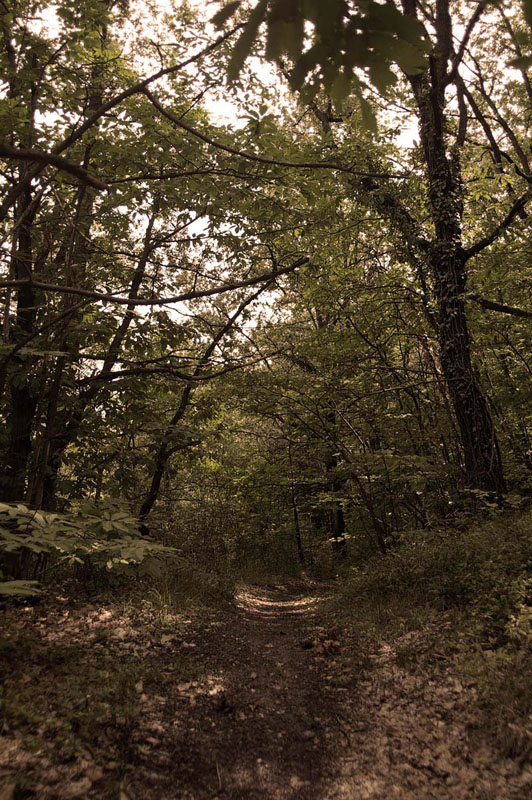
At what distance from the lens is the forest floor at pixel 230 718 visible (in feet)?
8.24

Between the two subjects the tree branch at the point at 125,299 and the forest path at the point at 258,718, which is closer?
the forest path at the point at 258,718

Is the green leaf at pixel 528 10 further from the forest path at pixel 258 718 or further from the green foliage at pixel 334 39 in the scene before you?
the forest path at pixel 258 718

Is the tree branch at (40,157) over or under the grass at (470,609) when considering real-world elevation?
over

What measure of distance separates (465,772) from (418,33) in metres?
3.65

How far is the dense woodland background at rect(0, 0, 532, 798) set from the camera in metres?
3.03

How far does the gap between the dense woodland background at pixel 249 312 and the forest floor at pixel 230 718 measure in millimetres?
122

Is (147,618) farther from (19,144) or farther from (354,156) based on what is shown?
(354,156)

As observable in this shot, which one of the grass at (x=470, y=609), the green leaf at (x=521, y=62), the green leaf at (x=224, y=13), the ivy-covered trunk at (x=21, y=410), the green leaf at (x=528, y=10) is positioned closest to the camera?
the green leaf at (x=528, y=10)

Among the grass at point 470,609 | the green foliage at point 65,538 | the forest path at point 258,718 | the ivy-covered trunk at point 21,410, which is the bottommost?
the forest path at point 258,718

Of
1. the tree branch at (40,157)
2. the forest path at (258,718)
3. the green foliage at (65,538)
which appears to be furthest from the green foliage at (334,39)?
the forest path at (258,718)

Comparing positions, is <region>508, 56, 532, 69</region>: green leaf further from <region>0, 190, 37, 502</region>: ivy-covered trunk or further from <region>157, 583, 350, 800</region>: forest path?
<region>0, 190, 37, 502</region>: ivy-covered trunk

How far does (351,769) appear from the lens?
2727 millimetres

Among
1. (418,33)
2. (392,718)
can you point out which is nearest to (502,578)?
(392,718)

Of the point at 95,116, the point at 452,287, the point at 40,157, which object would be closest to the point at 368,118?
the point at 40,157
